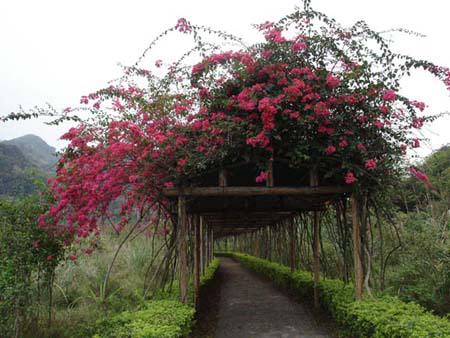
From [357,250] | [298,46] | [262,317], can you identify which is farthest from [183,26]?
[262,317]

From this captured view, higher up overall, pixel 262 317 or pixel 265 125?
pixel 265 125

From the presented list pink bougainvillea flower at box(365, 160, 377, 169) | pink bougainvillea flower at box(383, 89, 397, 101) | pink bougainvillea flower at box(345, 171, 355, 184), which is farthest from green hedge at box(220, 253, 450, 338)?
pink bougainvillea flower at box(383, 89, 397, 101)

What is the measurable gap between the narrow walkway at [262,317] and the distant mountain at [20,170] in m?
3.52

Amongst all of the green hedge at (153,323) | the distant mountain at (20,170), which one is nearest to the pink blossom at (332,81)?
the green hedge at (153,323)

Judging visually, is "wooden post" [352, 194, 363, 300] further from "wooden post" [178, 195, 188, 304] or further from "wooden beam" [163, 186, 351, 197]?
"wooden post" [178, 195, 188, 304]

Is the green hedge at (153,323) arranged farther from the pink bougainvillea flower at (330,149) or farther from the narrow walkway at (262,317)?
the pink bougainvillea flower at (330,149)

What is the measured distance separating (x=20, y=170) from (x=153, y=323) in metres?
12.5

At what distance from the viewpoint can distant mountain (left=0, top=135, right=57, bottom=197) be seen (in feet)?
20.1

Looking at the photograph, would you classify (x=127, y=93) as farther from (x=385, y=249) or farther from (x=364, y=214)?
(x=385, y=249)

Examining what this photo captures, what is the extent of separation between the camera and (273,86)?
5.40 meters

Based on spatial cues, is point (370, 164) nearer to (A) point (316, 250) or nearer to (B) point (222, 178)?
(B) point (222, 178)

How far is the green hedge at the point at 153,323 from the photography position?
3.94m

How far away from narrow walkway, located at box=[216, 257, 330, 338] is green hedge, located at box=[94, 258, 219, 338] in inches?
54.3

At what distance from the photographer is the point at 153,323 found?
4.39 meters
